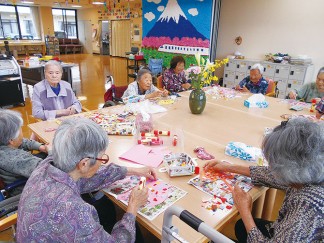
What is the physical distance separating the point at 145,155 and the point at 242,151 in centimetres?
67

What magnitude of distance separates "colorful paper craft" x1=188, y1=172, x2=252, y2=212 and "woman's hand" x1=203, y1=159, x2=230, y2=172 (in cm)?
3

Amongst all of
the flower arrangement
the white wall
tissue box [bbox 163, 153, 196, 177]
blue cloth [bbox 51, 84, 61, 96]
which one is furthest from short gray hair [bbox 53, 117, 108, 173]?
the white wall

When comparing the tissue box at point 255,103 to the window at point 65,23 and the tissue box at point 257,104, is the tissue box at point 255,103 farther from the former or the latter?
the window at point 65,23

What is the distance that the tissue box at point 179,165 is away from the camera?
1450 mm

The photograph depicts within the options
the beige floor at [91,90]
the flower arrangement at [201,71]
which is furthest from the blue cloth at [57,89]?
the flower arrangement at [201,71]

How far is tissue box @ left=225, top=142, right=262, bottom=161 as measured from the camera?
167cm

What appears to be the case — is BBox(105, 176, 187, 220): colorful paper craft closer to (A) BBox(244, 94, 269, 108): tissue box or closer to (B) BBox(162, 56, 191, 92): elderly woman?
(A) BBox(244, 94, 269, 108): tissue box

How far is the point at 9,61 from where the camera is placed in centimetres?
495

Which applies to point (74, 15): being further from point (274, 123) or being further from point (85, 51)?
point (274, 123)

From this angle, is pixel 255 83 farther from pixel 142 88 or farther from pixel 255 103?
pixel 142 88

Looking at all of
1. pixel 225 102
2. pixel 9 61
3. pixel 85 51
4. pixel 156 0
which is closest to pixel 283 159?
pixel 225 102

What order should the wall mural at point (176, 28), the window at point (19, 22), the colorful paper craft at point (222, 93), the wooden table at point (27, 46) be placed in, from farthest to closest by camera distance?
the window at point (19, 22) < the wooden table at point (27, 46) < the wall mural at point (176, 28) < the colorful paper craft at point (222, 93)

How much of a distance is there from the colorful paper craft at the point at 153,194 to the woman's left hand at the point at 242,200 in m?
0.26

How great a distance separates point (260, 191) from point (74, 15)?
17315mm
